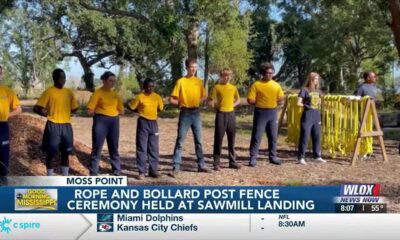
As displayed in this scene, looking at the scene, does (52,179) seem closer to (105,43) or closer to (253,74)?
(105,43)

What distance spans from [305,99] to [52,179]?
19.4ft

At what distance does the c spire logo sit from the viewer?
5.05 m

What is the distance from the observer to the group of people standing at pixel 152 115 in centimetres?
783

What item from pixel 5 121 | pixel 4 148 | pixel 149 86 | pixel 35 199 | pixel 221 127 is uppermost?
pixel 149 86

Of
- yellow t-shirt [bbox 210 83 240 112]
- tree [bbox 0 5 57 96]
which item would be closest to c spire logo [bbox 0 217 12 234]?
yellow t-shirt [bbox 210 83 240 112]

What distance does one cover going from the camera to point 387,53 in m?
35.2

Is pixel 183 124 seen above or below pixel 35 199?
above

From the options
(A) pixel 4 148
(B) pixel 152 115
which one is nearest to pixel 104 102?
(B) pixel 152 115

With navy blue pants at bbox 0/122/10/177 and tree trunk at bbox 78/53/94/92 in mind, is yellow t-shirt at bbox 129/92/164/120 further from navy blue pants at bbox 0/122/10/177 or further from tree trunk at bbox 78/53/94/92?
tree trunk at bbox 78/53/94/92

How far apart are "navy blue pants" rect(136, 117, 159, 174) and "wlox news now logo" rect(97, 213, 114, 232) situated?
363 cm

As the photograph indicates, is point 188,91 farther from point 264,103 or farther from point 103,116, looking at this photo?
point 264,103

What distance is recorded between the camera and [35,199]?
5.21 m

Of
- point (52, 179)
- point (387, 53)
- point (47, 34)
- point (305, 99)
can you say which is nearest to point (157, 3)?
point (305, 99)

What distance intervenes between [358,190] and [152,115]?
410 cm
